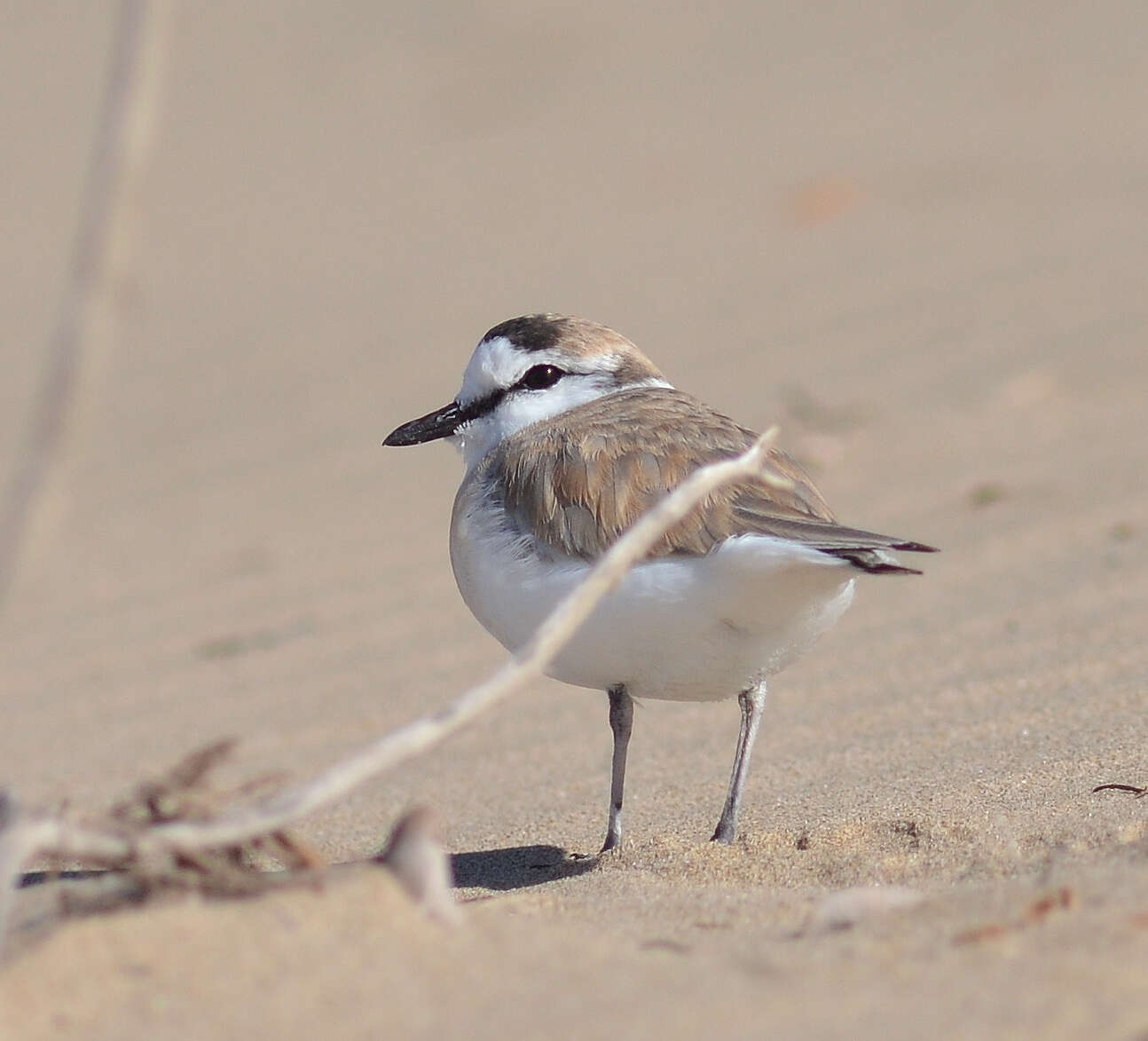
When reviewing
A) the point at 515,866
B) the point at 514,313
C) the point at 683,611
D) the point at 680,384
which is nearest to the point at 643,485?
the point at 683,611

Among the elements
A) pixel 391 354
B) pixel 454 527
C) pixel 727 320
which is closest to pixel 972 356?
pixel 727 320

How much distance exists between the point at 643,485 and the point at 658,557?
9.8 inches

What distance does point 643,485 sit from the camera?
395 centimetres

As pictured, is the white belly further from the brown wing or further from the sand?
the sand

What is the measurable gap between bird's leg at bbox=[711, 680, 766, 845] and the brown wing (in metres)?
0.52

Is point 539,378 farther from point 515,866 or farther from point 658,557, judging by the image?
point 515,866

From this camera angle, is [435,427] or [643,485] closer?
[643,485]

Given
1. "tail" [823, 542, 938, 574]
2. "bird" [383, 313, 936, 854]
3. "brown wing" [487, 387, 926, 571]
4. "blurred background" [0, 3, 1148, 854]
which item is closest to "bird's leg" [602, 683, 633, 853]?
"bird" [383, 313, 936, 854]

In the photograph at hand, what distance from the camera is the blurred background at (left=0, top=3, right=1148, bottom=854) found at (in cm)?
537

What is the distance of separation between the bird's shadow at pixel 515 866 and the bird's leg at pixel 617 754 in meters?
0.09

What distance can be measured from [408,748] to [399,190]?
970cm

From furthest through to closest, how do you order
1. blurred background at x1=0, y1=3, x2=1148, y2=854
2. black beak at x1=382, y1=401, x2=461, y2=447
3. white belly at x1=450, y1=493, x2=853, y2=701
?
1. blurred background at x1=0, y1=3, x2=1148, y2=854
2. black beak at x1=382, y1=401, x2=461, y2=447
3. white belly at x1=450, y1=493, x2=853, y2=701

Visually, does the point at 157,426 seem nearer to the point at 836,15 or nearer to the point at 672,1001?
the point at 836,15

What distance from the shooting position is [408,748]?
256 cm
